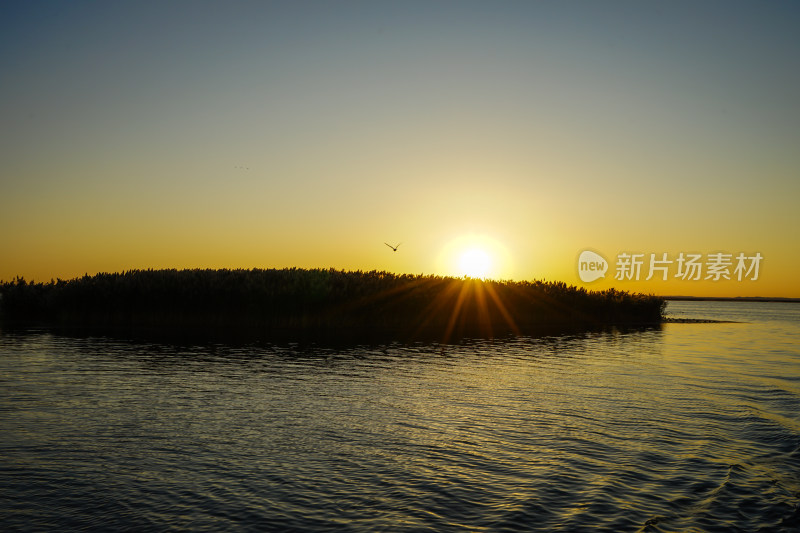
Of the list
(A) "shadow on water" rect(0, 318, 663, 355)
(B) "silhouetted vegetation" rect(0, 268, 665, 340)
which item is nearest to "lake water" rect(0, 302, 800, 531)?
(A) "shadow on water" rect(0, 318, 663, 355)

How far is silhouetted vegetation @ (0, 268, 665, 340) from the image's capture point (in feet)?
154

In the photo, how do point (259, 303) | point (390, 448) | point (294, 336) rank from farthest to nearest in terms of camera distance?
point (259, 303) < point (294, 336) < point (390, 448)

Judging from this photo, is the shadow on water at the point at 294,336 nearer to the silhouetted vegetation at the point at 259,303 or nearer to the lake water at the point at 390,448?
the silhouetted vegetation at the point at 259,303

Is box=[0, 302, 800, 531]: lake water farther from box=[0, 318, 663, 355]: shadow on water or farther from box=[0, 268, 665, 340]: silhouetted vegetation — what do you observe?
box=[0, 268, 665, 340]: silhouetted vegetation

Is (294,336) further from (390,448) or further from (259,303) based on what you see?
(390,448)

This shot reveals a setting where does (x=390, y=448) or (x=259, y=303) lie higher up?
(x=259, y=303)

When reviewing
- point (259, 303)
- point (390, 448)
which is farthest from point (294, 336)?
point (390, 448)

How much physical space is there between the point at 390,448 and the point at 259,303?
3567 centimetres

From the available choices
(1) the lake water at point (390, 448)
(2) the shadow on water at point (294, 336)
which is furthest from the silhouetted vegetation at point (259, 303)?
(1) the lake water at point (390, 448)

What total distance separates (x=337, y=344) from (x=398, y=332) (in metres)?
11.2

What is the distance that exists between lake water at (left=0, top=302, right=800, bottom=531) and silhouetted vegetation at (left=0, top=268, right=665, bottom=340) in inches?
849

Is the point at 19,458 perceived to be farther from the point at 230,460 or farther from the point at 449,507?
the point at 449,507

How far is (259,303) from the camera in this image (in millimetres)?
46531

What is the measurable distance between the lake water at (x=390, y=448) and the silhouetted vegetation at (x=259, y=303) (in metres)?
21.6
